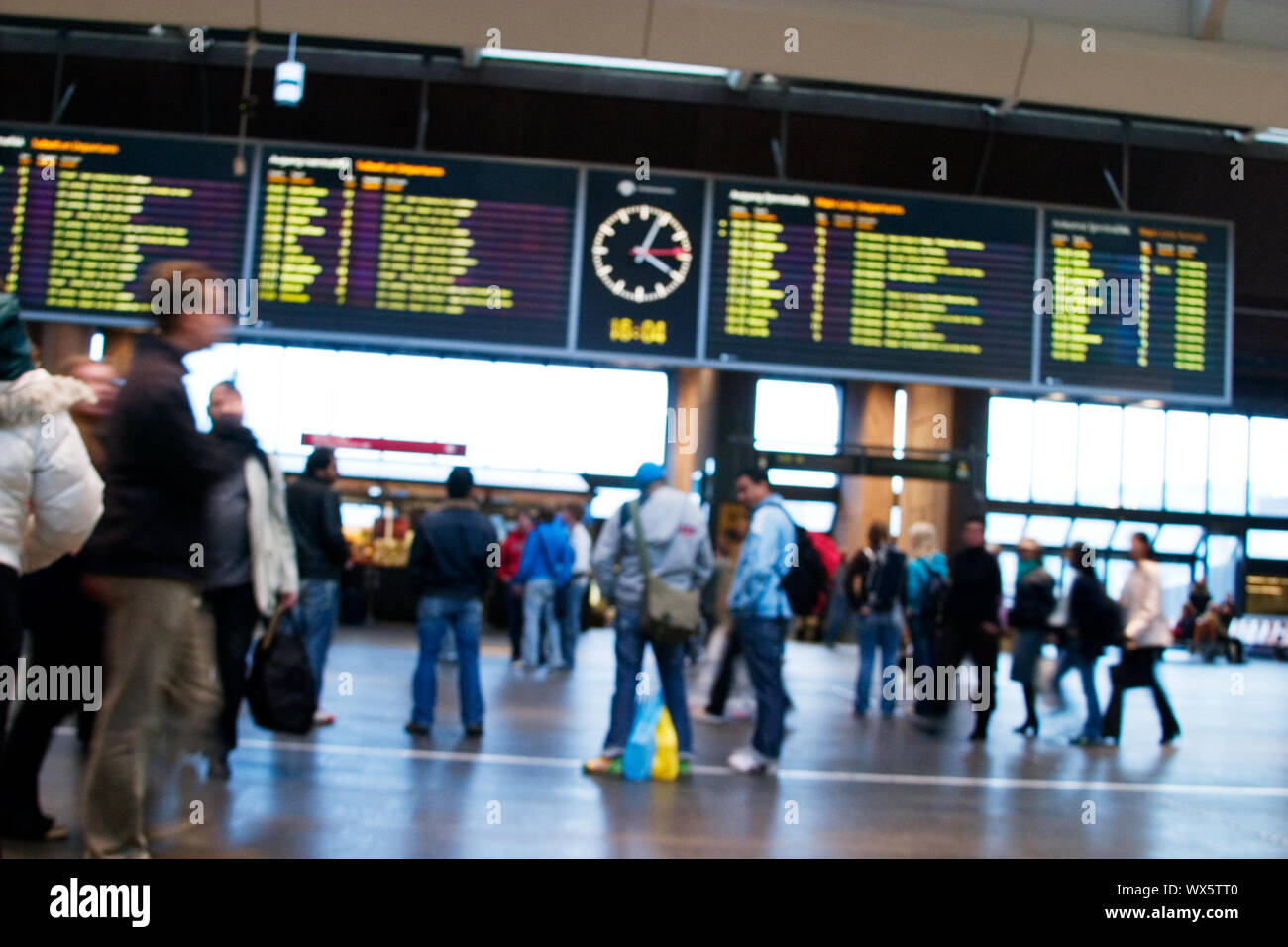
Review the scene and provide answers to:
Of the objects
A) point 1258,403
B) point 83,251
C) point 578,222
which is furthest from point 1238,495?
point 83,251

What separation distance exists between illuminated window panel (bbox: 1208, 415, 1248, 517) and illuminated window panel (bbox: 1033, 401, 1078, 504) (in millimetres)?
3650

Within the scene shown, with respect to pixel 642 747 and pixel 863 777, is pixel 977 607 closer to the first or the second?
pixel 863 777

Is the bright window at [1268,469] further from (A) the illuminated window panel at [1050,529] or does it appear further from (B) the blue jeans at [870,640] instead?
(B) the blue jeans at [870,640]

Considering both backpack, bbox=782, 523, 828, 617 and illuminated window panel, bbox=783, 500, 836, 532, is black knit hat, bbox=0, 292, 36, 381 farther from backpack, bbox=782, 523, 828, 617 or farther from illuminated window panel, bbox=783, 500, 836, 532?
illuminated window panel, bbox=783, 500, 836, 532

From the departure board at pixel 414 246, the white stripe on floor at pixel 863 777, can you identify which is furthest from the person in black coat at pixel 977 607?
the departure board at pixel 414 246

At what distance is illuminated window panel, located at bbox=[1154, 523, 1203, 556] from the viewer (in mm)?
31016

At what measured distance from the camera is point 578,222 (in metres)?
8.78

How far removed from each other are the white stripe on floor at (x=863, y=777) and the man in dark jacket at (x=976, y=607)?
224 cm

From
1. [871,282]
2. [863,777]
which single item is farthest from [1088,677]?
[871,282]

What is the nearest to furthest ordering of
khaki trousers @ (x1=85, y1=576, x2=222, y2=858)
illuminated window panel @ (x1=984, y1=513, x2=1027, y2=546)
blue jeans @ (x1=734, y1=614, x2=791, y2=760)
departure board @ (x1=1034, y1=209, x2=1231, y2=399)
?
khaki trousers @ (x1=85, y1=576, x2=222, y2=858)
blue jeans @ (x1=734, y1=614, x2=791, y2=760)
departure board @ (x1=1034, y1=209, x2=1231, y2=399)
illuminated window panel @ (x1=984, y1=513, x2=1027, y2=546)

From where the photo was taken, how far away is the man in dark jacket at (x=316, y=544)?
7594 mm

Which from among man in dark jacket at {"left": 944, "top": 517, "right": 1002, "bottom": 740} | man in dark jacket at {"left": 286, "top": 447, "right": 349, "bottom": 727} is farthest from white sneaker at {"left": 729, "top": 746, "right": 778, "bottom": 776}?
man in dark jacket at {"left": 944, "top": 517, "right": 1002, "bottom": 740}
